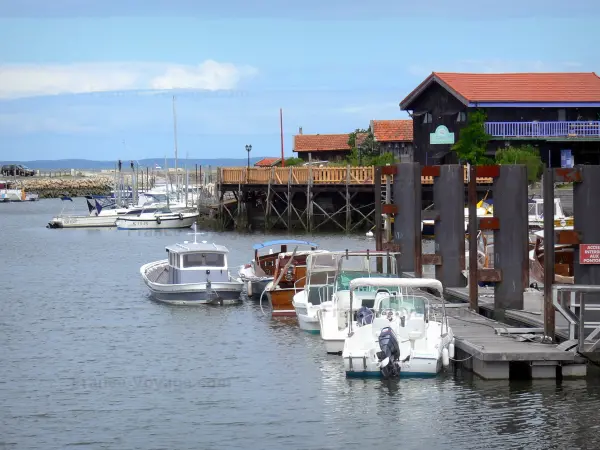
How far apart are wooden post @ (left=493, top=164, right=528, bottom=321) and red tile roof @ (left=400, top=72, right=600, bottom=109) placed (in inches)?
1650

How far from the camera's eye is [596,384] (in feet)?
78.4

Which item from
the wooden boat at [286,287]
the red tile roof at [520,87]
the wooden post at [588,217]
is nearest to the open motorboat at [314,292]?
the wooden boat at [286,287]

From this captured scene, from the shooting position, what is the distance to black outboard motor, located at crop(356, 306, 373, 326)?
26.4 meters

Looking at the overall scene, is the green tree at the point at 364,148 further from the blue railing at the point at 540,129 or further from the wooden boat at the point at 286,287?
the wooden boat at the point at 286,287

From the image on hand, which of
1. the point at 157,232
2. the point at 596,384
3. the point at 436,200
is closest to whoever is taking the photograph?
the point at 596,384

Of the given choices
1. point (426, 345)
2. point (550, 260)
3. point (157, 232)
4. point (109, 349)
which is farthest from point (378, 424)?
point (157, 232)

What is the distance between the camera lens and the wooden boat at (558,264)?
3221 centimetres

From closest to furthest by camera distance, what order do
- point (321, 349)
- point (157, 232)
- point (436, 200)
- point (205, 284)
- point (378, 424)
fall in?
point (378, 424)
point (321, 349)
point (436, 200)
point (205, 284)
point (157, 232)

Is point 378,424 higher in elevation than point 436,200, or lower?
lower

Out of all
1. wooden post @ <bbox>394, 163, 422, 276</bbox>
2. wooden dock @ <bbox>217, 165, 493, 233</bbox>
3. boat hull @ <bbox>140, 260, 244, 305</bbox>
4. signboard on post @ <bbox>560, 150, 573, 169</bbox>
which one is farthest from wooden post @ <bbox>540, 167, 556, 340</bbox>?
signboard on post @ <bbox>560, 150, 573, 169</bbox>

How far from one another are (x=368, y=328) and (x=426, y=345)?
1261 millimetres

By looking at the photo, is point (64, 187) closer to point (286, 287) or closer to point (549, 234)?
point (286, 287)

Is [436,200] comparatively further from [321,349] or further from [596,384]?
[596,384]

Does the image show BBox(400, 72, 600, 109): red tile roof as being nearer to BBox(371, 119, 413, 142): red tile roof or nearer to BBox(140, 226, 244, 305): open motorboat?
BBox(371, 119, 413, 142): red tile roof
